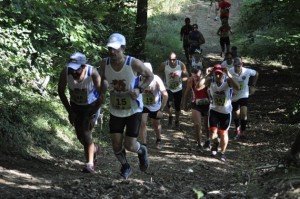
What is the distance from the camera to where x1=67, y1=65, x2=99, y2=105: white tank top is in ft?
23.0

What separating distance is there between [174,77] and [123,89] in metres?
5.76

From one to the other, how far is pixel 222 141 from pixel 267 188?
424cm

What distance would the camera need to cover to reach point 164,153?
10.6 meters

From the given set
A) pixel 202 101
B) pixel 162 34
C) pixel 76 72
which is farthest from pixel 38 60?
pixel 162 34

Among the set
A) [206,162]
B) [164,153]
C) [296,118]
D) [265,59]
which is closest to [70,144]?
[164,153]

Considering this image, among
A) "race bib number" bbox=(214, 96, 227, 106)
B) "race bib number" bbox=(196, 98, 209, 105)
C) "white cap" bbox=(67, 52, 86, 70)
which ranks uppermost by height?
"white cap" bbox=(67, 52, 86, 70)

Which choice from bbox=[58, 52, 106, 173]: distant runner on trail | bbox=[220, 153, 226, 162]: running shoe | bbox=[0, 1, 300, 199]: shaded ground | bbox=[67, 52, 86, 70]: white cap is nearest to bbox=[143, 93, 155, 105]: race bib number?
bbox=[0, 1, 300, 199]: shaded ground

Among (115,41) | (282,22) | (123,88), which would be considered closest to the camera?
(115,41)

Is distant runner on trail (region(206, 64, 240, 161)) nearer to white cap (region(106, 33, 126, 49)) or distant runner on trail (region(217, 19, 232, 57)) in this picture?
white cap (region(106, 33, 126, 49))

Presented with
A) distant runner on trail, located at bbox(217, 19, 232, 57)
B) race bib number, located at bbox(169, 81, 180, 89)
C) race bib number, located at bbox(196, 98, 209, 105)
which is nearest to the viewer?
race bib number, located at bbox(196, 98, 209, 105)

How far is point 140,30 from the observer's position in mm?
14641

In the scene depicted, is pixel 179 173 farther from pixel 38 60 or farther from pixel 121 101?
pixel 38 60

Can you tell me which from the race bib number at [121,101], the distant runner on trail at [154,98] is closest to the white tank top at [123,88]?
the race bib number at [121,101]

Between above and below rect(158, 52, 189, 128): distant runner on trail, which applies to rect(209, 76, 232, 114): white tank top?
below
